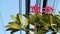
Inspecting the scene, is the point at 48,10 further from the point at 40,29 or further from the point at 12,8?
the point at 12,8

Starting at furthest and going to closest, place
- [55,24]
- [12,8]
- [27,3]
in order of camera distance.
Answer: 1. [12,8]
2. [27,3]
3. [55,24]

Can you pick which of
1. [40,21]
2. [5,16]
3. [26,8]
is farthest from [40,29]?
[5,16]

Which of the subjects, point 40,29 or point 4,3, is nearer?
point 40,29

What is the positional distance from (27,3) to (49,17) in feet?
1.48

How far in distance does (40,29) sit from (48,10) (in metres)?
0.09

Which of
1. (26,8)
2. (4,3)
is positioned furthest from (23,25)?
(4,3)

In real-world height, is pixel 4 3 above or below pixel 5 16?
above

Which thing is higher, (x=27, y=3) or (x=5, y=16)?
(x=27, y=3)

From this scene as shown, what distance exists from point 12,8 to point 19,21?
568 millimetres

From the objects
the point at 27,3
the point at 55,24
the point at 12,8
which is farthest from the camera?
the point at 12,8

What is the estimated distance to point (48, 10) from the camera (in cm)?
68

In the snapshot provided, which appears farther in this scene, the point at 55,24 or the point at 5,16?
the point at 5,16

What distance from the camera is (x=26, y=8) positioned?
3.55 ft

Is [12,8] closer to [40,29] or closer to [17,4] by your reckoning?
[17,4]
